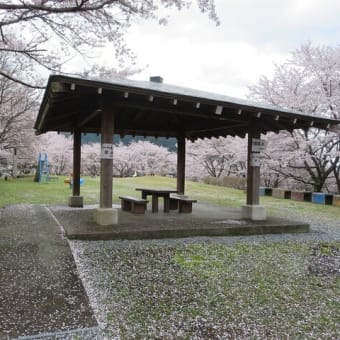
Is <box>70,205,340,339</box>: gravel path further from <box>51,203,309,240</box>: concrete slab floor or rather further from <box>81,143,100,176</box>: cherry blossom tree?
<box>81,143,100,176</box>: cherry blossom tree

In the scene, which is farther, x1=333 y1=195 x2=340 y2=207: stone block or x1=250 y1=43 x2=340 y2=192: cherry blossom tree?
x1=250 y1=43 x2=340 y2=192: cherry blossom tree

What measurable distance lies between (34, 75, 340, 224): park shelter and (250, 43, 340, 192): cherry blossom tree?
16.0 ft

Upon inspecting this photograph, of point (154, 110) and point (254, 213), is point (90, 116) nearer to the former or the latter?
point (154, 110)

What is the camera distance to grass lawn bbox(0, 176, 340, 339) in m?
2.45

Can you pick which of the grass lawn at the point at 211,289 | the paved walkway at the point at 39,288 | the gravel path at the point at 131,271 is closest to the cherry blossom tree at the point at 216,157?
the gravel path at the point at 131,271

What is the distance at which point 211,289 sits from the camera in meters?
3.20

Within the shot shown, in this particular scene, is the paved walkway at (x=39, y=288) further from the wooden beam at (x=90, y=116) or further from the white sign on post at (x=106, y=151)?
the wooden beam at (x=90, y=116)

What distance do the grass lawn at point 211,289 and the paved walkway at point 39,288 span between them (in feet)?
0.50

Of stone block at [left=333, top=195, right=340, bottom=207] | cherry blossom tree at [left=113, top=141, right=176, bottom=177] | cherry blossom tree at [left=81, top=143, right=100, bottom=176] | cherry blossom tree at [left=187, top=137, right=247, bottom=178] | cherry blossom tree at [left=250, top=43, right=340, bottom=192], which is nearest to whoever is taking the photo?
stone block at [left=333, top=195, right=340, bottom=207]

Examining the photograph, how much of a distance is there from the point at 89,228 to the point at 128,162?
2808cm

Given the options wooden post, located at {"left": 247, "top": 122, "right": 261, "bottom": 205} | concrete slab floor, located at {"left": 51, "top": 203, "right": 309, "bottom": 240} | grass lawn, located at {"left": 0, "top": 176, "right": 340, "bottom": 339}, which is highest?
wooden post, located at {"left": 247, "top": 122, "right": 261, "bottom": 205}

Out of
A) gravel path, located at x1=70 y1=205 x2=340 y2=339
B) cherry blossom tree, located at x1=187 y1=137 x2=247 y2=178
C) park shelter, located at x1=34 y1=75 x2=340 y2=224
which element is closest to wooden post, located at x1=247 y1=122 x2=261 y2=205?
park shelter, located at x1=34 y1=75 x2=340 y2=224

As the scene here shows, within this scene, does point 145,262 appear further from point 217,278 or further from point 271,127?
point 271,127

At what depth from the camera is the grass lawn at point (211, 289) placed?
2451 millimetres
